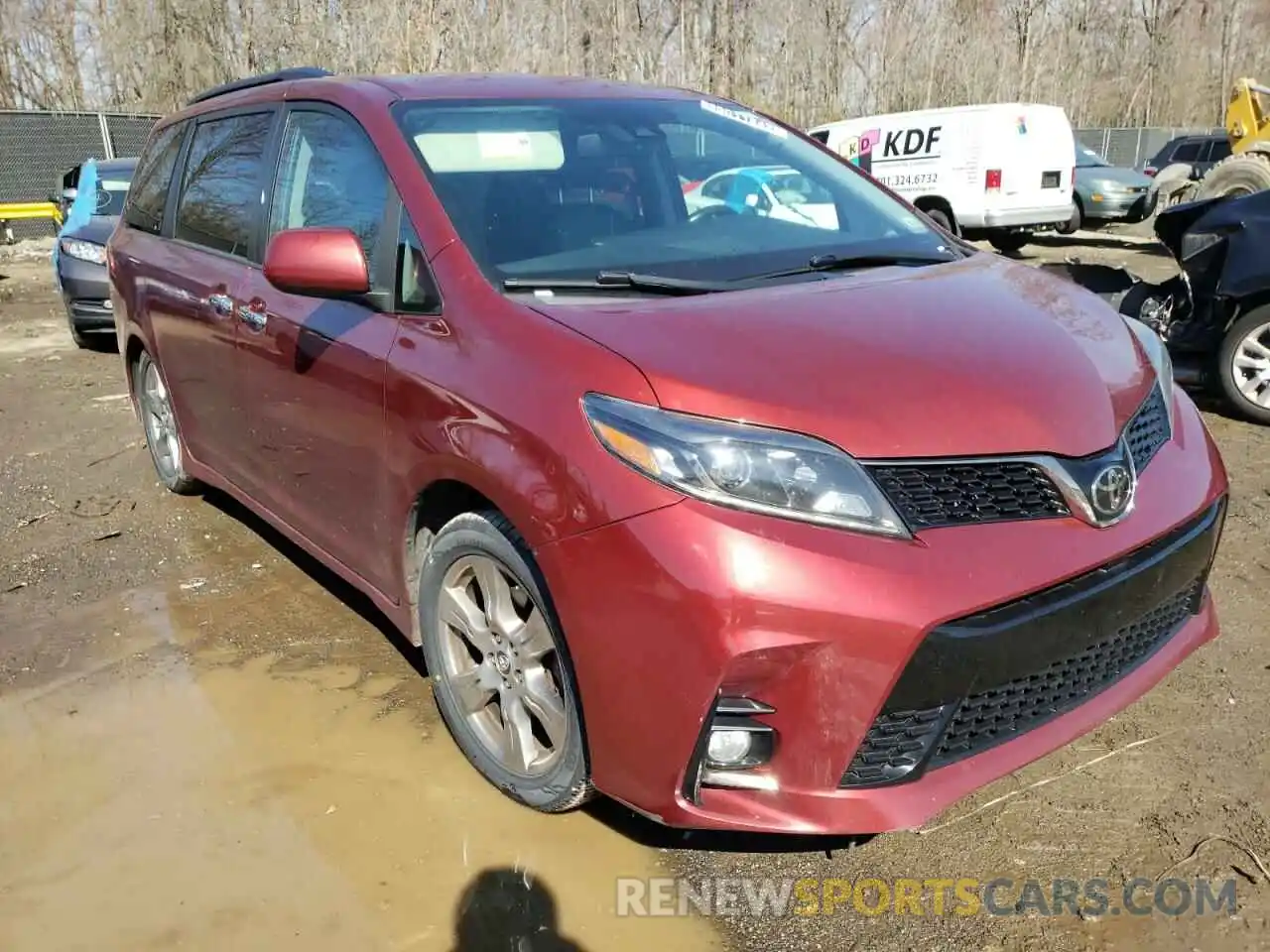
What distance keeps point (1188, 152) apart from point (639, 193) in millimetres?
21464

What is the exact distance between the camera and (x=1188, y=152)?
20656mm

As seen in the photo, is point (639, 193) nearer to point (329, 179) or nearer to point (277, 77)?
point (329, 179)

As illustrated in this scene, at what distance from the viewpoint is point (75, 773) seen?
2.92m

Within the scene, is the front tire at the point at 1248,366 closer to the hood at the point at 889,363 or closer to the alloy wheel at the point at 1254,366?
the alloy wheel at the point at 1254,366

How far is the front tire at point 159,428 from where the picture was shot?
4922mm

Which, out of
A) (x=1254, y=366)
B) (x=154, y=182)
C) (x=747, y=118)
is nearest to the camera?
(x=747, y=118)

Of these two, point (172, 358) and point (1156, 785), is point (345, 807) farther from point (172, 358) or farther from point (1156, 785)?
point (172, 358)

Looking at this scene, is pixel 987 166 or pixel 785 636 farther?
pixel 987 166

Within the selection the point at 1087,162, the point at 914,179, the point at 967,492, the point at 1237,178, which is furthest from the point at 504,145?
the point at 1087,162

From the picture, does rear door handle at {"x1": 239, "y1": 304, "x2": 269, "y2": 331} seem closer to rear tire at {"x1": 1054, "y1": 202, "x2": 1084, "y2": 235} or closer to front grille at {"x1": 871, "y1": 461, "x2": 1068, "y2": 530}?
front grille at {"x1": 871, "y1": 461, "x2": 1068, "y2": 530}

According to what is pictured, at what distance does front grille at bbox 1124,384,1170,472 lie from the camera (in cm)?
235

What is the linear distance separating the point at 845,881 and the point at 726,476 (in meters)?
1.07

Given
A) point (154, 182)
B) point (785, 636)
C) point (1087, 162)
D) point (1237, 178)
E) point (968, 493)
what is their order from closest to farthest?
point (785, 636), point (968, 493), point (154, 182), point (1237, 178), point (1087, 162)

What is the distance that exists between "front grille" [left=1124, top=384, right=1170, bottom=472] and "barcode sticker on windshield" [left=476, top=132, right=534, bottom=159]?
5.71ft
